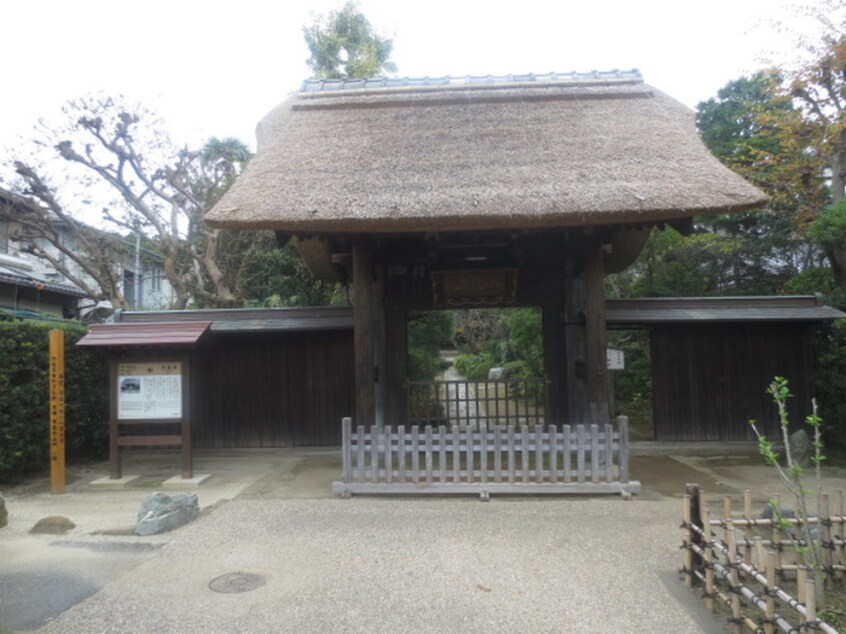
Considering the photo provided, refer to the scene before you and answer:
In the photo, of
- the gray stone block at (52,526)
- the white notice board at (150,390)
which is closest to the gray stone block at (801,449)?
the white notice board at (150,390)

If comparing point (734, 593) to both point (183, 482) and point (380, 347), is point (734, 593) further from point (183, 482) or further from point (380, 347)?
point (183, 482)

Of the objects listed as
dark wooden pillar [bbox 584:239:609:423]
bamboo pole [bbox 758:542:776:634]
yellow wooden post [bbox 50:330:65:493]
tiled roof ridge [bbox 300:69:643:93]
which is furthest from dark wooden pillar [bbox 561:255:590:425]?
yellow wooden post [bbox 50:330:65:493]

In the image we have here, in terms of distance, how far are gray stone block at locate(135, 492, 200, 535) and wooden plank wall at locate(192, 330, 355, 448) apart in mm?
3968

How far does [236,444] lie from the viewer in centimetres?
958

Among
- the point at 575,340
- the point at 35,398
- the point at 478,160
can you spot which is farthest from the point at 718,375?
the point at 35,398

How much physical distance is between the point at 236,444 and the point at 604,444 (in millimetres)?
6202

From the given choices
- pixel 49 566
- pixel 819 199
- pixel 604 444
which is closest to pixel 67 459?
pixel 49 566

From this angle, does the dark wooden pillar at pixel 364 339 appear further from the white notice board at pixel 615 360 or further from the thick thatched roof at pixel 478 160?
the white notice board at pixel 615 360

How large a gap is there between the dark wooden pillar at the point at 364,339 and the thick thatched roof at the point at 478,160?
1.07 meters

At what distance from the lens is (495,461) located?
621 centimetres

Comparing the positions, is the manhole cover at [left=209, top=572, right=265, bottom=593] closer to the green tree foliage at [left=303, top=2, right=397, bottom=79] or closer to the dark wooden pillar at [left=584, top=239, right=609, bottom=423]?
the dark wooden pillar at [left=584, top=239, right=609, bottom=423]

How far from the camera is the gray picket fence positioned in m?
6.09

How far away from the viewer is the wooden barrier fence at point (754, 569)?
2.86m

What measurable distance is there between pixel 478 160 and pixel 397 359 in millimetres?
3337
